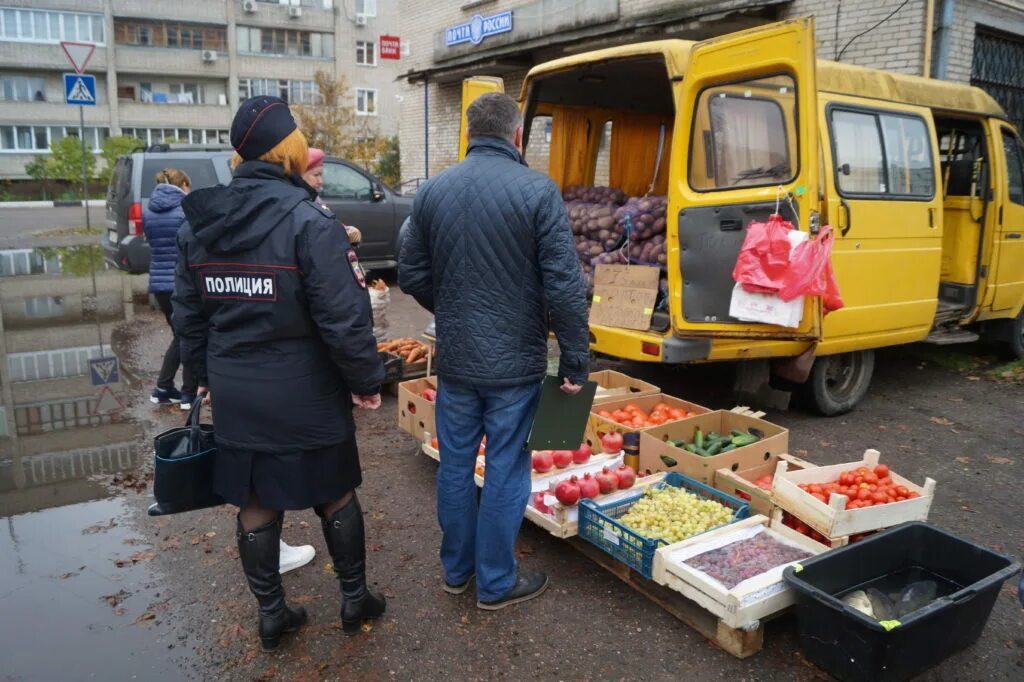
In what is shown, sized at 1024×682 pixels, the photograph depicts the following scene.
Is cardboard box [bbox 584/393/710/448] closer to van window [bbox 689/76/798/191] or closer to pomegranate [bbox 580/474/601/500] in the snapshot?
pomegranate [bbox 580/474/601/500]

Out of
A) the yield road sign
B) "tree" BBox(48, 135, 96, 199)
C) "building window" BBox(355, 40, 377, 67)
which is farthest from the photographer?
"building window" BBox(355, 40, 377, 67)

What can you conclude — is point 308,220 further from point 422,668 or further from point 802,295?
point 802,295

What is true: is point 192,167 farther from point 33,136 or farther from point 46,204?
point 33,136

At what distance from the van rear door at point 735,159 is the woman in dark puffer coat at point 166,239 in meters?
3.76

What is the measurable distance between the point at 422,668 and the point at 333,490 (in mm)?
803

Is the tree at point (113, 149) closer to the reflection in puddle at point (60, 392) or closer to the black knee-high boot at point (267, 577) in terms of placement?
the reflection in puddle at point (60, 392)

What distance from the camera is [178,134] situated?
1718 inches

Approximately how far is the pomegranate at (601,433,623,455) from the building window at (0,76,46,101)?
1856 inches

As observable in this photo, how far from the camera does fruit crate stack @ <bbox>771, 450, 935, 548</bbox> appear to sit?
11.5ft

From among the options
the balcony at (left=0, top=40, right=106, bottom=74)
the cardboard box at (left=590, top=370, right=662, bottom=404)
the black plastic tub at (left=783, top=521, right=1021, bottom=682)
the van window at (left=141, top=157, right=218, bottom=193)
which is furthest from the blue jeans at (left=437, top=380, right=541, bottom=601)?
the balcony at (left=0, top=40, right=106, bottom=74)

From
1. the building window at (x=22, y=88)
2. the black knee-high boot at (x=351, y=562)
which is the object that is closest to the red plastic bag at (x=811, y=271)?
the black knee-high boot at (x=351, y=562)

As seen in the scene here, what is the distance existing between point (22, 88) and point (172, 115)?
7.62m

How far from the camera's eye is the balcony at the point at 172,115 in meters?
42.2

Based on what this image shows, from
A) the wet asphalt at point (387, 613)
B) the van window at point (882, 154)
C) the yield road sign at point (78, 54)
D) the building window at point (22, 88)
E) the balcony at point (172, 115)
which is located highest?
the building window at point (22, 88)
